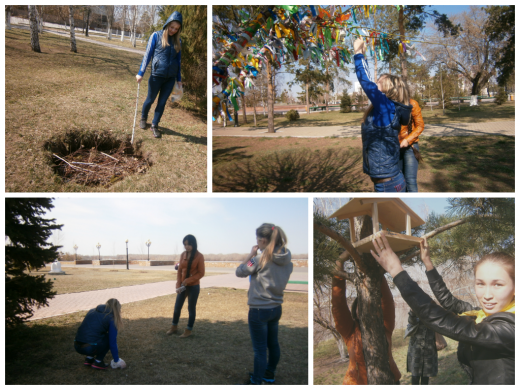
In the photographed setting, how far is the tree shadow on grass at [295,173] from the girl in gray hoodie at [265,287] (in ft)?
8.19

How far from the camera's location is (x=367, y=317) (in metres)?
2.83

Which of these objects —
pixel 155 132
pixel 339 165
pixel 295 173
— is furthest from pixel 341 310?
pixel 339 165

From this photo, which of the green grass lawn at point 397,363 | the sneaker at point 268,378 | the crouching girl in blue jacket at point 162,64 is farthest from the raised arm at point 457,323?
the crouching girl in blue jacket at point 162,64

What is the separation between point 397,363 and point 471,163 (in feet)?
14.6

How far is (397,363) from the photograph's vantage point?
276 centimetres

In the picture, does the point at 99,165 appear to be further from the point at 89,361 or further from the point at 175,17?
the point at 89,361

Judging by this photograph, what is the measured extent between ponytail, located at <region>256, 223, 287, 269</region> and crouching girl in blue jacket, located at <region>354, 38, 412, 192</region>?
37.0 inches

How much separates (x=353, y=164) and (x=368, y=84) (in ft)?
12.7

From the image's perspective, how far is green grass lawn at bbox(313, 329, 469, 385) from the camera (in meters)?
2.69

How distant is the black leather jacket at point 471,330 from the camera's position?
2.65 m

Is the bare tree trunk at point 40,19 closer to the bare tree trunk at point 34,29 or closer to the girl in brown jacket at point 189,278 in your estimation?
the bare tree trunk at point 34,29

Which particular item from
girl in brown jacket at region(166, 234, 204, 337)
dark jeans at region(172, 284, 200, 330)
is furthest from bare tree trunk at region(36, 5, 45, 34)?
dark jeans at region(172, 284, 200, 330)

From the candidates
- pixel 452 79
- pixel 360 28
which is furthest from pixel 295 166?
pixel 360 28
